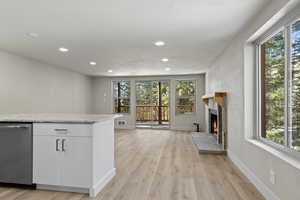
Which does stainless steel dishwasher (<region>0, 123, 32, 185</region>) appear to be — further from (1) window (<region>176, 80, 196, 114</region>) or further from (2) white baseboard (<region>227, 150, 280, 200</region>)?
(1) window (<region>176, 80, 196, 114</region>)

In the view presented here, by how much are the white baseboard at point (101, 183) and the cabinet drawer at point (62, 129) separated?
665 millimetres

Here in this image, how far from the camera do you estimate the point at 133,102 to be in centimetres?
789

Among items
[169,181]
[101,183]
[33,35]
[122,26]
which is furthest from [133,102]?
[101,183]

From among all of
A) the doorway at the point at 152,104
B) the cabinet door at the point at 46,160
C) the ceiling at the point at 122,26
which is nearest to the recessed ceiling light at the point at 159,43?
the ceiling at the point at 122,26

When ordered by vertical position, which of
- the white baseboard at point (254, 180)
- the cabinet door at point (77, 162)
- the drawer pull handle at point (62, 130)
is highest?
the drawer pull handle at point (62, 130)

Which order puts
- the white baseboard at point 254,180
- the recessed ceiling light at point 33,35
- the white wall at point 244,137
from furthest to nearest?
the recessed ceiling light at point 33,35, the white baseboard at point 254,180, the white wall at point 244,137

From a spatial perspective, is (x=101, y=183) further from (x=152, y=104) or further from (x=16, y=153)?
(x=152, y=104)

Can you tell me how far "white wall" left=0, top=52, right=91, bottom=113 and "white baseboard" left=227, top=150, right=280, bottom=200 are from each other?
4.90m

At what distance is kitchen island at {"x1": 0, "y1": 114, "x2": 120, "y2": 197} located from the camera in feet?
7.37

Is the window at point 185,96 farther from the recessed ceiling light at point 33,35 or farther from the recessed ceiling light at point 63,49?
the recessed ceiling light at point 33,35

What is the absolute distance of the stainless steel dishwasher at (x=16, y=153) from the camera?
2.39 meters

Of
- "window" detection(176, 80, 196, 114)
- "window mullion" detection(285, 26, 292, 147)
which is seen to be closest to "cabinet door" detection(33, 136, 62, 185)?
"window mullion" detection(285, 26, 292, 147)

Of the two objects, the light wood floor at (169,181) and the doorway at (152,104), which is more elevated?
the doorway at (152,104)

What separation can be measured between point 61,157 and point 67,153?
103 millimetres
